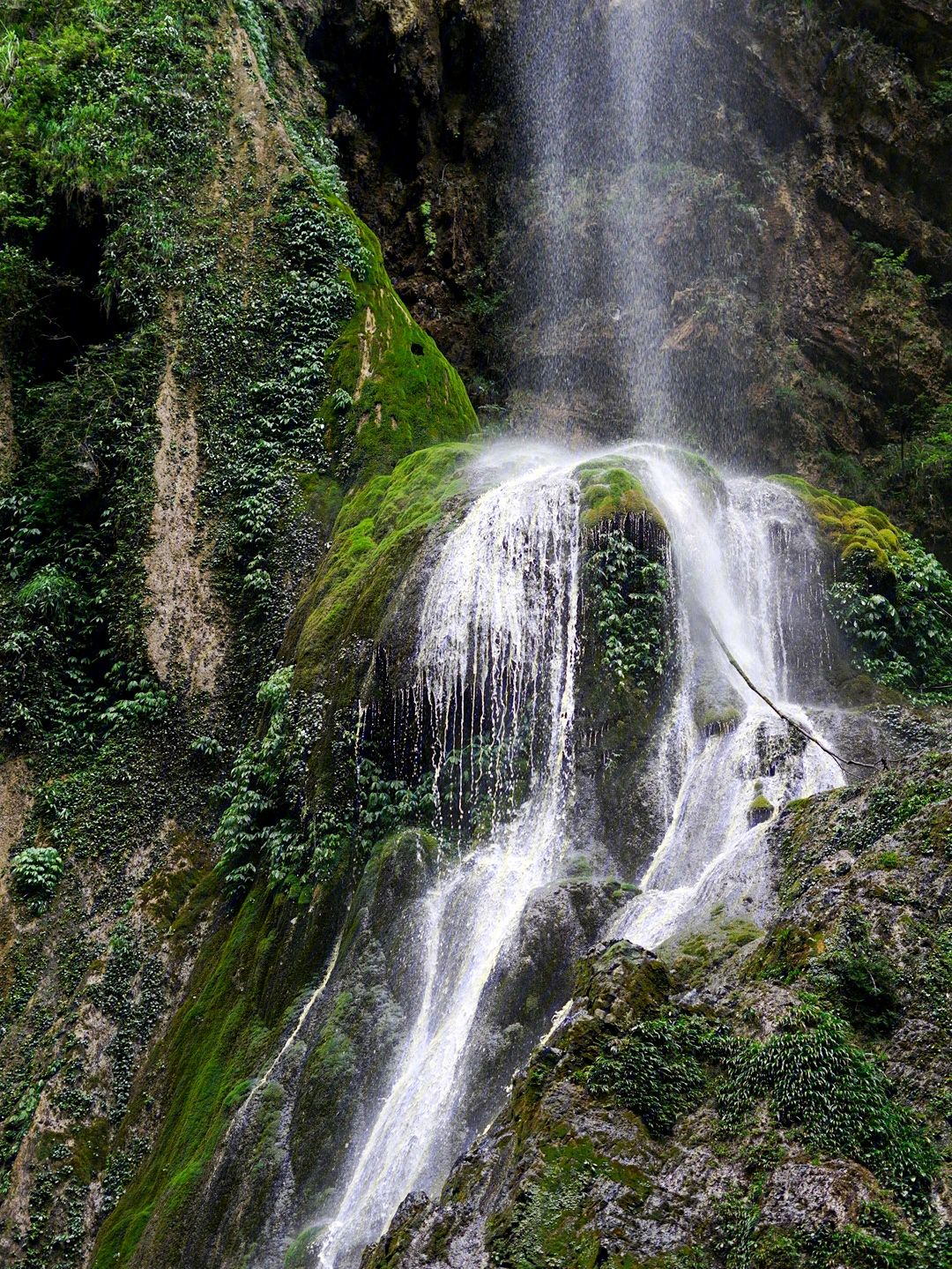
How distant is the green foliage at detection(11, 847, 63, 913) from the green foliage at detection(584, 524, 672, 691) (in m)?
7.57

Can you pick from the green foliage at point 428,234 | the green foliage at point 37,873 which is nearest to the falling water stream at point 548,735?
the green foliage at point 37,873

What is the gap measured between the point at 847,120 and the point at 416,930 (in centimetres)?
2003

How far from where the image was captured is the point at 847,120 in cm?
2178

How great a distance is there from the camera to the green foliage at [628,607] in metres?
11.2

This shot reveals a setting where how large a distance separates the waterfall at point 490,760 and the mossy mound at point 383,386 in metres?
3.40

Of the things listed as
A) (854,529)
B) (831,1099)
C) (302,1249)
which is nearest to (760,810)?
(831,1099)

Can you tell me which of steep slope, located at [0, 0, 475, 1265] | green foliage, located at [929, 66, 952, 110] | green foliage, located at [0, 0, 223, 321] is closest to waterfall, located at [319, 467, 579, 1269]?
steep slope, located at [0, 0, 475, 1265]

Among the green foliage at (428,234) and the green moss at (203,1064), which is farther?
the green foliage at (428,234)

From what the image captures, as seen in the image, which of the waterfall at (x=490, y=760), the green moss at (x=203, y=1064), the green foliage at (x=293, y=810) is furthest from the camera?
the green foliage at (x=293, y=810)

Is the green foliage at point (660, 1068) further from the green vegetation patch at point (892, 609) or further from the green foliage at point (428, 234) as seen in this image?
the green foliage at point (428, 234)

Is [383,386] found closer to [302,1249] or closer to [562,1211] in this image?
[302,1249]

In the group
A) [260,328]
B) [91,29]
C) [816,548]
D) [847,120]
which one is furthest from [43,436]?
[847,120]

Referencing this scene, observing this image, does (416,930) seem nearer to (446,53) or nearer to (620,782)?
(620,782)

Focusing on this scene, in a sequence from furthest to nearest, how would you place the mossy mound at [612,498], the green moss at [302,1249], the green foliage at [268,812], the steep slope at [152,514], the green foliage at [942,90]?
1. the green foliage at [942,90]
2. the mossy mound at [612,498]
3. the green foliage at [268,812]
4. the steep slope at [152,514]
5. the green moss at [302,1249]
